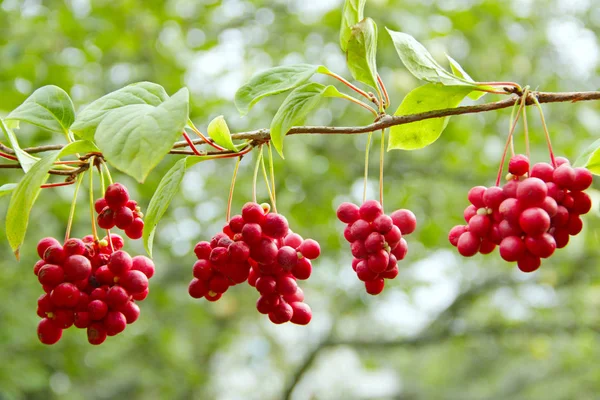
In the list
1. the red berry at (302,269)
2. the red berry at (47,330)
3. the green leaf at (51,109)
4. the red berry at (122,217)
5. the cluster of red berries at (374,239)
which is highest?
the cluster of red berries at (374,239)

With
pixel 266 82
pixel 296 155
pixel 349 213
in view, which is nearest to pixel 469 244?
pixel 349 213

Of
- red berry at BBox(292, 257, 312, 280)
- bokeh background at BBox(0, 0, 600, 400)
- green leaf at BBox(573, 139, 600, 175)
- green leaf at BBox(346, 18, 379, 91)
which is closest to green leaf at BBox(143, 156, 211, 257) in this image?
red berry at BBox(292, 257, 312, 280)

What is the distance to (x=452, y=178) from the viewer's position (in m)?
5.13

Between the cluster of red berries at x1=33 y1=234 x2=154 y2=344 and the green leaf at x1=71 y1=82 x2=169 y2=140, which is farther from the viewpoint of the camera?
the cluster of red berries at x1=33 y1=234 x2=154 y2=344

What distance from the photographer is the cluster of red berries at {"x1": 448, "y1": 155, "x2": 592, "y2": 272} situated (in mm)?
958

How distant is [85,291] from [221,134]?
401 millimetres

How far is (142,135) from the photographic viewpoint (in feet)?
3.01

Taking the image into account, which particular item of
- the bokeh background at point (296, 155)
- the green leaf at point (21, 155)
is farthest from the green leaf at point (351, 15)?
the bokeh background at point (296, 155)

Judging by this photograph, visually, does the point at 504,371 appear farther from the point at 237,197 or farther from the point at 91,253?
the point at 91,253

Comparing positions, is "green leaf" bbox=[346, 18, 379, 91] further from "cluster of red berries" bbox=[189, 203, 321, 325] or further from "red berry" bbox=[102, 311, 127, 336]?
"red berry" bbox=[102, 311, 127, 336]

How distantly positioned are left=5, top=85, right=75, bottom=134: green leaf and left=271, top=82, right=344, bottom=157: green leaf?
0.46 meters

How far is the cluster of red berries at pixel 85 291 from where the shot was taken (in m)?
1.21

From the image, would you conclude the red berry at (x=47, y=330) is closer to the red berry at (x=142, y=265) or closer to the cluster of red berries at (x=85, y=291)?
the cluster of red berries at (x=85, y=291)

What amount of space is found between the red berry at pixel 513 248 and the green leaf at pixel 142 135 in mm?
513
